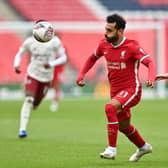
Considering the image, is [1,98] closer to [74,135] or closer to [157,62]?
[157,62]

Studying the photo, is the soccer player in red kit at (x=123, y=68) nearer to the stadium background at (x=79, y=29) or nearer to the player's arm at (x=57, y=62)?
the player's arm at (x=57, y=62)

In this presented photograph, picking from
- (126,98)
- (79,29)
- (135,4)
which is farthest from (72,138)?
(135,4)

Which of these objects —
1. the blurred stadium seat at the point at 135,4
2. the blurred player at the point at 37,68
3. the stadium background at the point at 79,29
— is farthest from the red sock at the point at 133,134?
the blurred stadium seat at the point at 135,4

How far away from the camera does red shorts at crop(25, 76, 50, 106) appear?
1502 centimetres

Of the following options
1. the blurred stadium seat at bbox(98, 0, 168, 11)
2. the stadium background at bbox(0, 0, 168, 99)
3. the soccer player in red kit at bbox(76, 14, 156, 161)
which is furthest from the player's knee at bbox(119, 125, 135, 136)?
the blurred stadium seat at bbox(98, 0, 168, 11)

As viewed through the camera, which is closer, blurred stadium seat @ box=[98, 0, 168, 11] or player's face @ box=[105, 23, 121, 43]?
player's face @ box=[105, 23, 121, 43]

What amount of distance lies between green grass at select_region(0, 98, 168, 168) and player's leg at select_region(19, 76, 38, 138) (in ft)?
0.71

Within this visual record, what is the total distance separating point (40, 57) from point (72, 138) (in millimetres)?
2065

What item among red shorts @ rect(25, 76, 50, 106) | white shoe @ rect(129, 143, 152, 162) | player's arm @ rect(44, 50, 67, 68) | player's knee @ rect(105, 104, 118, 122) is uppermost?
player's arm @ rect(44, 50, 67, 68)

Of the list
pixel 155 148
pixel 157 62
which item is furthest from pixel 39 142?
pixel 157 62

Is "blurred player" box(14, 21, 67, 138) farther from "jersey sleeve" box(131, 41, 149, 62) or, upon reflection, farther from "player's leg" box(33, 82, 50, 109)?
"jersey sleeve" box(131, 41, 149, 62)

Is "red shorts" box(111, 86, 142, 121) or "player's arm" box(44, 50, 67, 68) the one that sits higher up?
"player's arm" box(44, 50, 67, 68)

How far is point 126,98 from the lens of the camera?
10.2m

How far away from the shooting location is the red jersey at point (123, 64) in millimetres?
10398
